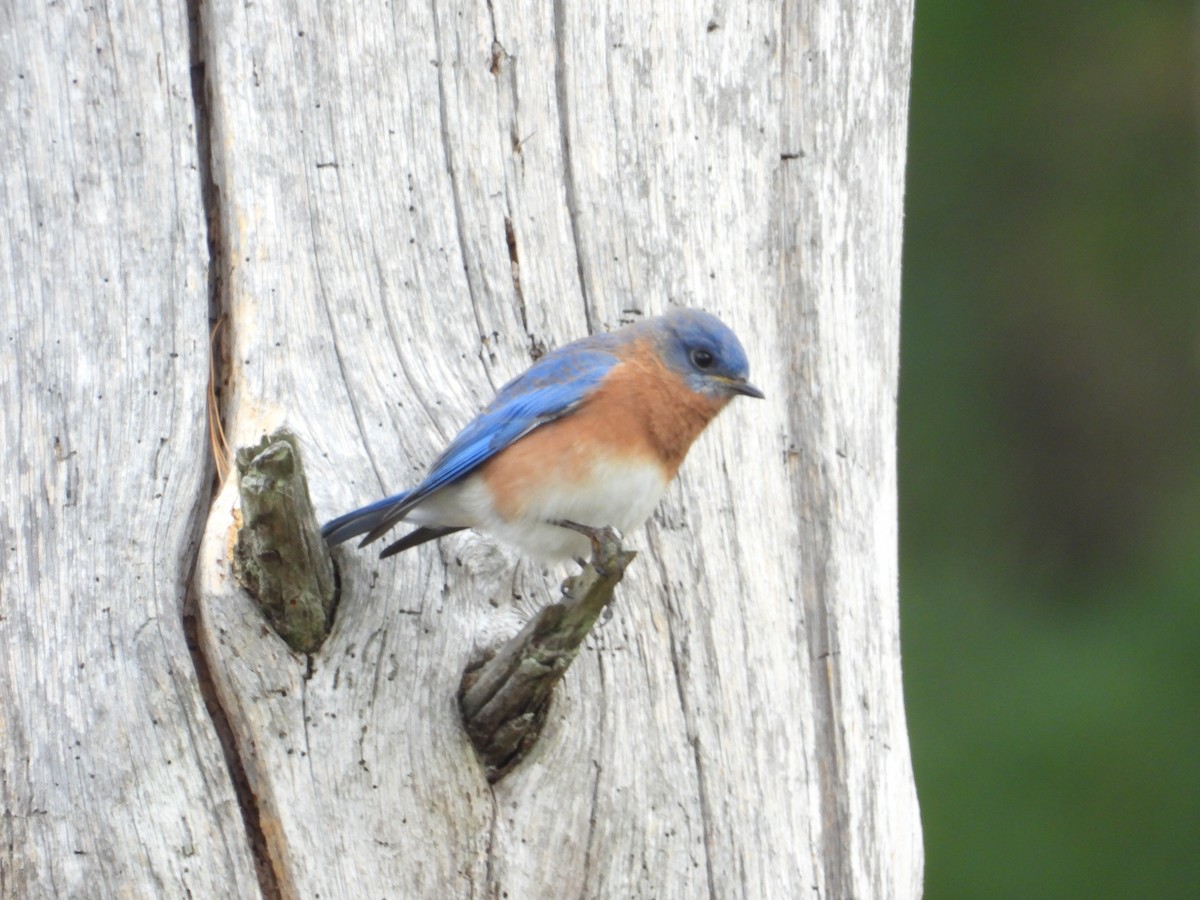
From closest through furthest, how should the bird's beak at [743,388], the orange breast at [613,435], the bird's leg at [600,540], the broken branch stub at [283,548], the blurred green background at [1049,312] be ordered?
the broken branch stub at [283,548] < the bird's leg at [600,540] < the orange breast at [613,435] < the bird's beak at [743,388] < the blurred green background at [1049,312]

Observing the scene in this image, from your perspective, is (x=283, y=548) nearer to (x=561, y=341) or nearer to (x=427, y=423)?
(x=427, y=423)

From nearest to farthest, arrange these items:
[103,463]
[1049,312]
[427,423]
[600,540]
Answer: [600,540] < [103,463] < [427,423] < [1049,312]

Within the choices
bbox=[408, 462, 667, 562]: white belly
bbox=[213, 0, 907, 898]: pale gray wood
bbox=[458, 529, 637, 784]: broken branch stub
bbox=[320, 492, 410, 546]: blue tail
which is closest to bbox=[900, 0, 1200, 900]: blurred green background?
bbox=[213, 0, 907, 898]: pale gray wood

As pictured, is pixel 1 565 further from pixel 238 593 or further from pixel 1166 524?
pixel 1166 524

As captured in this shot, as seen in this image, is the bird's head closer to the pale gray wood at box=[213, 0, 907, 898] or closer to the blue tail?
the pale gray wood at box=[213, 0, 907, 898]

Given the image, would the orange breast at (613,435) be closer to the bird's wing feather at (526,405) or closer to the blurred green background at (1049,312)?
the bird's wing feather at (526,405)

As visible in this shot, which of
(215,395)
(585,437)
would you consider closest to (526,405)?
(585,437)

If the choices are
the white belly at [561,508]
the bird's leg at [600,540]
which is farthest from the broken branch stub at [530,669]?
the white belly at [561,508]
